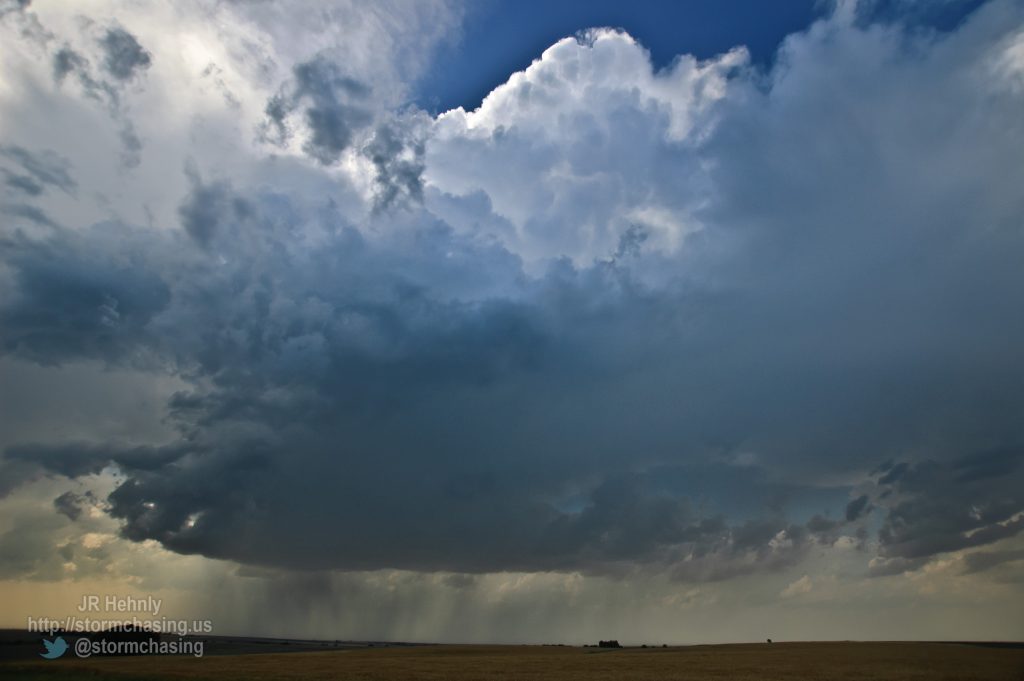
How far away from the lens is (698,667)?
415 ft

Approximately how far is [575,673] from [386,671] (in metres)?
32.4

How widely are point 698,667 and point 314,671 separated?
71.1m

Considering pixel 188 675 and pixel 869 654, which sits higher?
pixel 188 675

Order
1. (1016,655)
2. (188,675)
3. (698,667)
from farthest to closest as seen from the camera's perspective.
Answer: (1016,655), (698,667), (188,675)

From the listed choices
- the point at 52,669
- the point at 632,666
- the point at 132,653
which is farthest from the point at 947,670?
the point at 132,653

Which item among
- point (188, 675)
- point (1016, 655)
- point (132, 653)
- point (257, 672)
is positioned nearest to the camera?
point (188, 675)

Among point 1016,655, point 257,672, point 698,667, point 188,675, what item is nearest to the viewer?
point 188,675

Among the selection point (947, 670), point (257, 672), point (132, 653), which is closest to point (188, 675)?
point (257, 672)

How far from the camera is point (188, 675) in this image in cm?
10125

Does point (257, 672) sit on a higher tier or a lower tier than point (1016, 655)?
higher

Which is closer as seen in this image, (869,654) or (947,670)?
(947,670)

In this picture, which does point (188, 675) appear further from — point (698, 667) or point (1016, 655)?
point (1016, 655)

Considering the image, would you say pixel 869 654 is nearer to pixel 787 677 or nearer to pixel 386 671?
pixel 787 677

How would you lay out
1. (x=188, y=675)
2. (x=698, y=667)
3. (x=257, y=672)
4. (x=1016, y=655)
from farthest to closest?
(x=1016, y=655) < (x=698, y=667) < (x=257, y=672) < (x=188, y=675)
